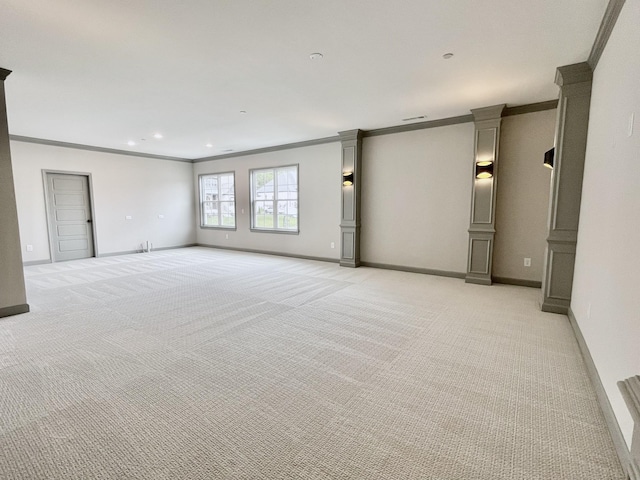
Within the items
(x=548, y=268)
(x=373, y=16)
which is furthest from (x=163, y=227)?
(x=548, y=268)

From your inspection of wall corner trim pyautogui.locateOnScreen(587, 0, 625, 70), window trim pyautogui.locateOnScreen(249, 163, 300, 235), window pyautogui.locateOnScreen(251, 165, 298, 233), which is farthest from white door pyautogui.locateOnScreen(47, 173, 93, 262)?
wall corner trim pyautogui.locateOnScreen(587, 0, 625, 70)

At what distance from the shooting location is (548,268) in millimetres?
3797

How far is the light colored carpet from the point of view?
1603mm

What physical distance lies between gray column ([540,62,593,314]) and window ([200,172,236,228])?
7.73m

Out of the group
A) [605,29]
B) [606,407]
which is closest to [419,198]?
[605,29]

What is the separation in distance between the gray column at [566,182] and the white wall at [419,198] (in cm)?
175

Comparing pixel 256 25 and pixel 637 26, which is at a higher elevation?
pixel 256 25

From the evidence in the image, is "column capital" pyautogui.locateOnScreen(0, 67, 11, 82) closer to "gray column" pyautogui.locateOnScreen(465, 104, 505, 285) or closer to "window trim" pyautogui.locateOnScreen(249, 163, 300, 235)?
"window trim" pyautogui.locateOnScreen(249, 163, 300, 235)

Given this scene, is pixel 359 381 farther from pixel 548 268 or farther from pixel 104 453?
pixel 548 268

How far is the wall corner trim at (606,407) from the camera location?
1570 millimetres

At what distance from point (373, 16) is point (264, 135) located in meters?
4.59

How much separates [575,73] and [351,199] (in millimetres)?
3986

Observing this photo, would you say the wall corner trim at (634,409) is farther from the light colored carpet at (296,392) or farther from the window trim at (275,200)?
the window trim at (275,200)

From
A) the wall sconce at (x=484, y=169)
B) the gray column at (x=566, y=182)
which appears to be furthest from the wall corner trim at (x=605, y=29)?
the wall sconce at (x=484, y=169)
